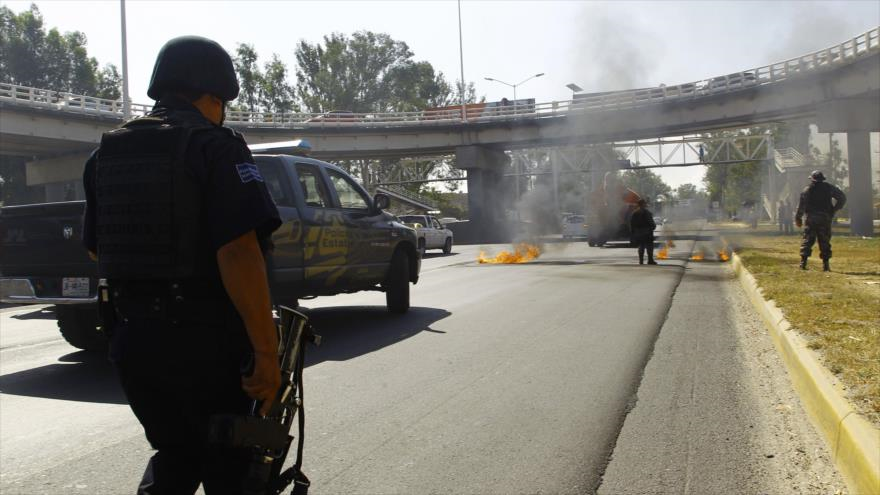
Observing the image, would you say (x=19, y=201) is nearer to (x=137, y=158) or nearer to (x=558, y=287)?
(x=558, y=287)

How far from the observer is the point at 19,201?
60719 mm

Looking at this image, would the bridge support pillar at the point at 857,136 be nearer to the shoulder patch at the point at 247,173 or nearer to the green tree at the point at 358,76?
the shoulder patch at the point at 247,173

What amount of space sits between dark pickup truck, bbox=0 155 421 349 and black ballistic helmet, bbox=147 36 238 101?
16.1 ft

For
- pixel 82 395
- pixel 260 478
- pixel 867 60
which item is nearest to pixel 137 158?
pixel 260 478

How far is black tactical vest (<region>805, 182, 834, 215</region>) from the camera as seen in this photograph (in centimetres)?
1343

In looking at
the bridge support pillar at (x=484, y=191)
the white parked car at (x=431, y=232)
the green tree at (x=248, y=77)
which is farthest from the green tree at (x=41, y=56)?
the white parked car at (x=431, y=232)

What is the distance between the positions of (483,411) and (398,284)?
5.07m

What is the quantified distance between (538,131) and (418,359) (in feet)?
119

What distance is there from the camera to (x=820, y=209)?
528 inches

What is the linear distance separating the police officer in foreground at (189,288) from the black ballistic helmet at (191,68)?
0.12 meters

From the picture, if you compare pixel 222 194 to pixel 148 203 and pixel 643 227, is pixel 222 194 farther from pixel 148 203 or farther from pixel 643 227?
pixel 643 227

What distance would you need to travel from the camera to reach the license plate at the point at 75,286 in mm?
6712

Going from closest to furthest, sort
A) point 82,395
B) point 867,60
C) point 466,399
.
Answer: point 466,399 → point 82,395 → point 867,60

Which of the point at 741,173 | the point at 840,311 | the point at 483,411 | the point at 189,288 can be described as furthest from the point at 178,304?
the point at 741,173
